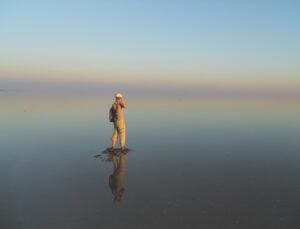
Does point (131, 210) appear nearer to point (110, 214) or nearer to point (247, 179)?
point (110, 214)

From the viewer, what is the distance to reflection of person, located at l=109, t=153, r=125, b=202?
37.3ft

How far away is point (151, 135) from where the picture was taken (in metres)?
25.0

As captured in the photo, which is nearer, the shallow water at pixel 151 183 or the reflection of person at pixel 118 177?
the shallow water at pixel 151 183

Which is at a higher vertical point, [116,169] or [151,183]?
[116,169]

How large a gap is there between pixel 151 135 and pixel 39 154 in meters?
9.83

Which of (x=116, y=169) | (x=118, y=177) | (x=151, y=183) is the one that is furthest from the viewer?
(x=116, y=169)

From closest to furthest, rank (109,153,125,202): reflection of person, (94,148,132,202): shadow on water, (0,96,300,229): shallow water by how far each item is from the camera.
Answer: (0,96,300,229): shallow water < (109,153,125,202): reflection of person < (94,148,132,202): shadow on water

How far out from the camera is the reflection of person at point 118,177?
1138cm

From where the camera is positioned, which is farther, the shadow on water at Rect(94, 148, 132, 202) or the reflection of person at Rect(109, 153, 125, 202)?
the shadow on water at Rect(94, 148, 132, 202)

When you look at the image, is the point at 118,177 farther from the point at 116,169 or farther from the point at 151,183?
the point at 151,183

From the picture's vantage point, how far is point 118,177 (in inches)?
525

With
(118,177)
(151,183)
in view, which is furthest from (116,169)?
(151,183)

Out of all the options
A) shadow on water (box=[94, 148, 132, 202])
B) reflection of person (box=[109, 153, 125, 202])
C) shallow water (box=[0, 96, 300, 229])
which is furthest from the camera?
shadow on water (box=[94, 148, 132, 202])

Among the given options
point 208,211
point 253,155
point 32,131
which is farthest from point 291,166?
point 32,131
